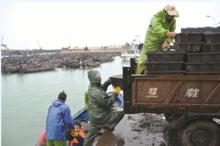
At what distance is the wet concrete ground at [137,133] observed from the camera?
6.21 metres

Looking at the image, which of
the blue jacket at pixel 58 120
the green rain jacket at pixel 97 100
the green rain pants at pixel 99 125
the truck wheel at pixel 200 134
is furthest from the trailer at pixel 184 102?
the blue jacket at pixel 58 120

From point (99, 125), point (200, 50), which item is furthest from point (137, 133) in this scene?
point (200, 50)

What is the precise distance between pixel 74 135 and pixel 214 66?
2941 mm

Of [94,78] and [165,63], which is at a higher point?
[165,63]

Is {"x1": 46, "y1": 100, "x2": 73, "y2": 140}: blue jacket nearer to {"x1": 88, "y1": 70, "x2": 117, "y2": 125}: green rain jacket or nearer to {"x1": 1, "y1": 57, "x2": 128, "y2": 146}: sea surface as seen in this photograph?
{"x1": 88, "y1": 70, "x2": 117, "y2": 125}: green rain jacket

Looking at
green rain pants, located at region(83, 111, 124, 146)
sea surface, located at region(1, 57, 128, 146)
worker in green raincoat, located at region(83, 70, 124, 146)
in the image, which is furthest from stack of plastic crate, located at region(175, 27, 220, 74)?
sea surface, located at region(1, 57, 128, 146)

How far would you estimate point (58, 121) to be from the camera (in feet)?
20.8

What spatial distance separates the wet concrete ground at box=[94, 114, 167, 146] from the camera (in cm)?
621

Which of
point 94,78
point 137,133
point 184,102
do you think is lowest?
point 137,133

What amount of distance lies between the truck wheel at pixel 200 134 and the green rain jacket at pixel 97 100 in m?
1.37

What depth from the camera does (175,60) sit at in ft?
17.9

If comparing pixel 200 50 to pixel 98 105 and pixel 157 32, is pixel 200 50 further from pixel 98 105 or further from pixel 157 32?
pixel 98 105

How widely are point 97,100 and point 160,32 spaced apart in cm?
157

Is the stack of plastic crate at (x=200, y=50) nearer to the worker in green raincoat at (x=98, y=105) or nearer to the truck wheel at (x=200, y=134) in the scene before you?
the truck wheel at (x=200, y=134)
